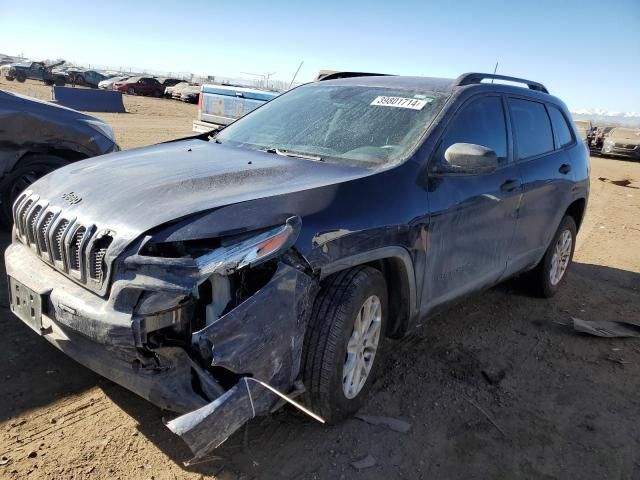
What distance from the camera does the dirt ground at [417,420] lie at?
8.64ft

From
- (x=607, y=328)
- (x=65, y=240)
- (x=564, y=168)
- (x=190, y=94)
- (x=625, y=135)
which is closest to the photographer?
(x=65, y=240)

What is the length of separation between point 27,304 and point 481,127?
3.03 metres

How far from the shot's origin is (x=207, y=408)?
7.11 ft

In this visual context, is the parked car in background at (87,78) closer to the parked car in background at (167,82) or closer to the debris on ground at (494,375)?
A: the parked car in background at (167,82)

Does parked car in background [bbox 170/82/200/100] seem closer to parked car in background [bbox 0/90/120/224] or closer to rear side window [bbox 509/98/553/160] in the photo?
parked car in background [bbox 0/90/120/224]

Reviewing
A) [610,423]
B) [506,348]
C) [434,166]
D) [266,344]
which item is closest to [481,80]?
[434,166]

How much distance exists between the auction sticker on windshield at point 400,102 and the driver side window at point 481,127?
0.26 meters

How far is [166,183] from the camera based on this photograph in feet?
9.11

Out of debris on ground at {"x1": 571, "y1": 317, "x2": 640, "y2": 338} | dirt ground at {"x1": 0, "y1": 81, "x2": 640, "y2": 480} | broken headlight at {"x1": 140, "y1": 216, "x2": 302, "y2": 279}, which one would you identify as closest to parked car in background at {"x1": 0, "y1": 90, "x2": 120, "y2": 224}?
dirt ground at {"x1": 0, "y1": 81, "x2": 640, "y2": 480}

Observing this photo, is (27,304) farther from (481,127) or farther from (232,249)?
(481,127)

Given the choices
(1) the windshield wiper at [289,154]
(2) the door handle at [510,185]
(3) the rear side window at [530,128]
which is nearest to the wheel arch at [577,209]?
(3) the rear side window at [530,128]

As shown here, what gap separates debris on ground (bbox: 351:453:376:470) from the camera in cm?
272

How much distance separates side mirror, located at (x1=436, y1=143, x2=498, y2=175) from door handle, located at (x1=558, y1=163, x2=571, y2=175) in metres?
2.00

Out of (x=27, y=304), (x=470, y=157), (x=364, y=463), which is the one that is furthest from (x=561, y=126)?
(x=27, y=304)
